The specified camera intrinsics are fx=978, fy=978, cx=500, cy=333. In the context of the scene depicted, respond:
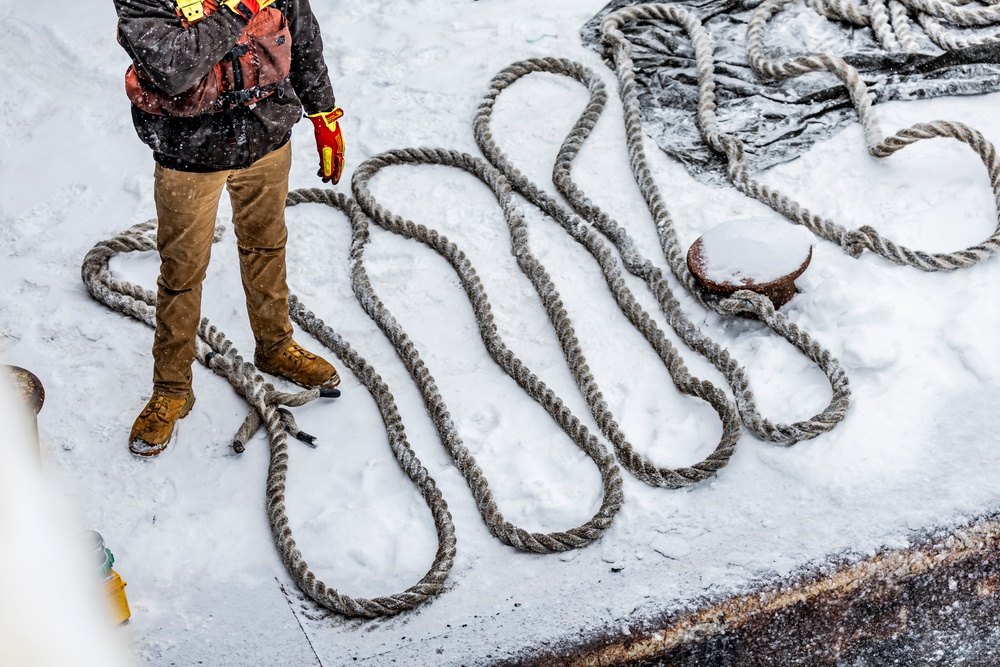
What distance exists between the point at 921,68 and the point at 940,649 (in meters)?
2.42

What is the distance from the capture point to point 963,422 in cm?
259

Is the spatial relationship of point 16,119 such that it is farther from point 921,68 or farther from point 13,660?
point 13,660

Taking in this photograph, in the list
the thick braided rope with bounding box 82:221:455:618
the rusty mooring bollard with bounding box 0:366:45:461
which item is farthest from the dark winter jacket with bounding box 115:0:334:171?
the thick braided rope with bounding box 82:221:455:618

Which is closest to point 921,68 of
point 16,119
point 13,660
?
A: point 16,119

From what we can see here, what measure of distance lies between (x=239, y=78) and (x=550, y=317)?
1.23 metres

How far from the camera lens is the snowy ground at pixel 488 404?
7.79 ft

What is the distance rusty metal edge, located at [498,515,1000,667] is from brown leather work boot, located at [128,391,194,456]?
47.4 inches

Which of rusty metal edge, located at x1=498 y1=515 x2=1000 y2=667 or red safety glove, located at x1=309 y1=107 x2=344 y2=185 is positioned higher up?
red safety glove, located at x1=309 y1=107 x2=344 y2=185

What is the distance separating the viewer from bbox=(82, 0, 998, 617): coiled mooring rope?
2.56 metres

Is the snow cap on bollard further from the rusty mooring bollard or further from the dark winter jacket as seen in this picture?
the rusty mooring bollard

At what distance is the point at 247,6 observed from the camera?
7.47 feet

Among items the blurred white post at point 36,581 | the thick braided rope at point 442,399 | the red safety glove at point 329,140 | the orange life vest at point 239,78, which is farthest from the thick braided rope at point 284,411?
the blurred white post at point 36,581

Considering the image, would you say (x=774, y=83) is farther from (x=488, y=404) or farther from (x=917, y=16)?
(x=488, y=404)

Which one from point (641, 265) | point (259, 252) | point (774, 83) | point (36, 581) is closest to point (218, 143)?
point (259, 252)
